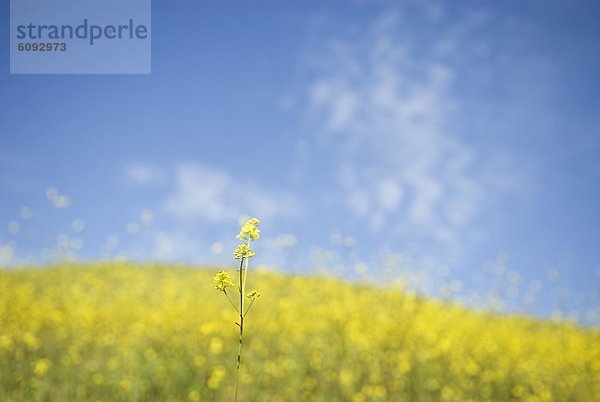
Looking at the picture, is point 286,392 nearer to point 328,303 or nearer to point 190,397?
point 190,397

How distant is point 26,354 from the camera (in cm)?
612

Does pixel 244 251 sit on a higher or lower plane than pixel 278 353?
higher

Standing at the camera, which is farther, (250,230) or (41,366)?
(41,366)

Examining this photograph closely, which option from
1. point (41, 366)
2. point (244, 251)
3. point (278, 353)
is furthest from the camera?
point (278, 353)

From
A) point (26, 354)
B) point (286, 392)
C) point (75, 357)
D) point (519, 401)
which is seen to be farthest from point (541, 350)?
point (26, 354)

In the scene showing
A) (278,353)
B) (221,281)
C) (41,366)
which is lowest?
(278,353)

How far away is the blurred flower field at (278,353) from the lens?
5.51m

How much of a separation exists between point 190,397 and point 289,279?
7477 mm

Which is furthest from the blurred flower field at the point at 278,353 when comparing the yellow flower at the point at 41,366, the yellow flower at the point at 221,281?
the yellow flower at the point at 221,281

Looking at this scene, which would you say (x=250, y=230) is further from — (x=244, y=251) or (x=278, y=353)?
(x=278, y=353)

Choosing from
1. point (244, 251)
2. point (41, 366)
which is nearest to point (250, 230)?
point (244, 251)

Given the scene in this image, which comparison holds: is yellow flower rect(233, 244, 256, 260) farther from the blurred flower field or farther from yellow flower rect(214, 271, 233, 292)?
the blurred flower field

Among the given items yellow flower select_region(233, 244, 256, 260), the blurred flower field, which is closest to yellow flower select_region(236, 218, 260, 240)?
yellow flower select_region(233, 244, 256, 260)

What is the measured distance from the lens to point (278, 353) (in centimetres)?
668
